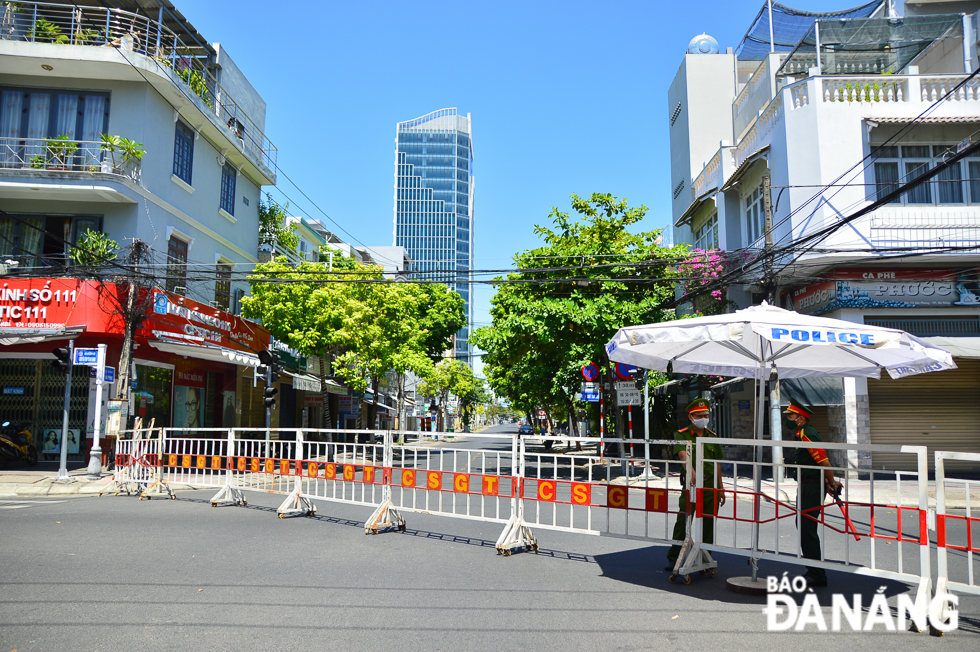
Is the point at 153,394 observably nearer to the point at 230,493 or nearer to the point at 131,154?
the point at 131,154

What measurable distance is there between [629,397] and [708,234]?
35.8 feet

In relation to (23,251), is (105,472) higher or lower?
lower

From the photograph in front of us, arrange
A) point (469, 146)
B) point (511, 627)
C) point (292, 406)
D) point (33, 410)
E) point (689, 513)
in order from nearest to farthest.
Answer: point (511, 627), point (689, 513), point (33, 410), point (292, 406), point (469, 146)

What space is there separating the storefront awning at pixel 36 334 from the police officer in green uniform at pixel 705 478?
1588 centimetres

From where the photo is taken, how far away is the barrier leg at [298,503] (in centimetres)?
1045

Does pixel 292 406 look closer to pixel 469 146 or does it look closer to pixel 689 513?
pixel 689 513

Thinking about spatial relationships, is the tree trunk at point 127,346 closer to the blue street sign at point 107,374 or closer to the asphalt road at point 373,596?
the blue street sign at point 107,374

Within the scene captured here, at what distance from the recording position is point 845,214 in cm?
1742

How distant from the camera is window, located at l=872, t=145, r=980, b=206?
58.1 feet

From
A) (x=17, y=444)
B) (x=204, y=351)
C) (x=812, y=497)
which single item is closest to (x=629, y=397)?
(x=812, y=497)

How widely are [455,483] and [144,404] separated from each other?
14.8 meters

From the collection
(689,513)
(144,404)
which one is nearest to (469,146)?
(144,404)

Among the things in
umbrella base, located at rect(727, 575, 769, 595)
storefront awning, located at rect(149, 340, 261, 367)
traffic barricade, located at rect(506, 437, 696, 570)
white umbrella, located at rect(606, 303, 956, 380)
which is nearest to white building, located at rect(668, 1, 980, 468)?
white umbrella, located at rect(606, 303, 956, 380)

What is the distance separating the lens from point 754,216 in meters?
21.1
